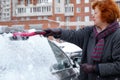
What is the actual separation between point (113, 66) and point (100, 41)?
275mm

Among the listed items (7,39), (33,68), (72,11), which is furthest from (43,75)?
(72,11)

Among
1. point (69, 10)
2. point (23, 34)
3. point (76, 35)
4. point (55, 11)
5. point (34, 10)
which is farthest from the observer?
point (34, 10)

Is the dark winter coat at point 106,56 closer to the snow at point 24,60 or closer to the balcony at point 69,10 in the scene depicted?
the snow at point 24,60

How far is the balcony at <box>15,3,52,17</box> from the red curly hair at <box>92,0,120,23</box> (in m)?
69.7

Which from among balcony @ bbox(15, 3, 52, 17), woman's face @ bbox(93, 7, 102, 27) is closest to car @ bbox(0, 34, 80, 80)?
woman's face @ bbox(93, 7, 102, 27)

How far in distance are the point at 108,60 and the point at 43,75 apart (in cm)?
66

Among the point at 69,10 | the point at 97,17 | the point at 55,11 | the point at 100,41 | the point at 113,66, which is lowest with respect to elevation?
the point at 55,11

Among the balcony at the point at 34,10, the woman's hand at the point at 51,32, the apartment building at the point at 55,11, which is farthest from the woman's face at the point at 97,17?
the balcony at the point at 34,10

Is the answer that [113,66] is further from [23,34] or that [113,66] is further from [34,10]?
[34,10]

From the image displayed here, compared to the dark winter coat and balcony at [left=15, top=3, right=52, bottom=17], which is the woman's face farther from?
balcony at [left=15, top=3, right=52, bottom=17]

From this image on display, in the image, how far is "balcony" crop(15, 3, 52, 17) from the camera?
74000mm

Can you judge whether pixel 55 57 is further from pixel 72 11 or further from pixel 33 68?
pixel 72 11

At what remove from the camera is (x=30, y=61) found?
407 centimetres

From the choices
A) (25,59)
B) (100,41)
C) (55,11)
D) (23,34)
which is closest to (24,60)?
(25,59)
